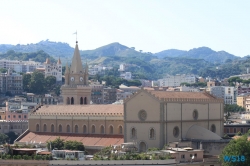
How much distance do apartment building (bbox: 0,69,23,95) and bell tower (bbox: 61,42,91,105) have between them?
8956cm

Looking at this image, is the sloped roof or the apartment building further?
the apartment building

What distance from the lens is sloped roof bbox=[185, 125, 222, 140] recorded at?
79812mm

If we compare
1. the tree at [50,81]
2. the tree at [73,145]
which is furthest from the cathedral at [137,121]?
the tree at [50,81]

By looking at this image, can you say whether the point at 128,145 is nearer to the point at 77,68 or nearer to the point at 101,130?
the point at 101,130

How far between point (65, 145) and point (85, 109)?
33.3ft

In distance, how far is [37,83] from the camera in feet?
628

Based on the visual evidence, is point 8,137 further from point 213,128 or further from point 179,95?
point 179,95

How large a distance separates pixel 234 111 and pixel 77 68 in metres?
76.5

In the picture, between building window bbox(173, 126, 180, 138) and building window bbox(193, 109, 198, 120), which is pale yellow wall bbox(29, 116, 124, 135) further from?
building window bbox(193, 109, 198, 120)

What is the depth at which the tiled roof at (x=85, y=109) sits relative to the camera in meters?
88.1

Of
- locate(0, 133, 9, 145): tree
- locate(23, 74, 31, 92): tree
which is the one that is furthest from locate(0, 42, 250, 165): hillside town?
locate(23, 74, 31, 92): tree

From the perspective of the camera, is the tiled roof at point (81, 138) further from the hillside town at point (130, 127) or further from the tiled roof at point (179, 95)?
the tiled roof at point (179, 95)

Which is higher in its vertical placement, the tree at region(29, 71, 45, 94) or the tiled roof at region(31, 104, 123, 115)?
the tree at region(29, 71, 45, 94)

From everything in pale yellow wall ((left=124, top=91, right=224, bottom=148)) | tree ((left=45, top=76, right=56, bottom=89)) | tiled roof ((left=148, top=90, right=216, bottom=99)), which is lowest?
pale yellow wall ((left=124, top=91, right=224, bottom=148))
